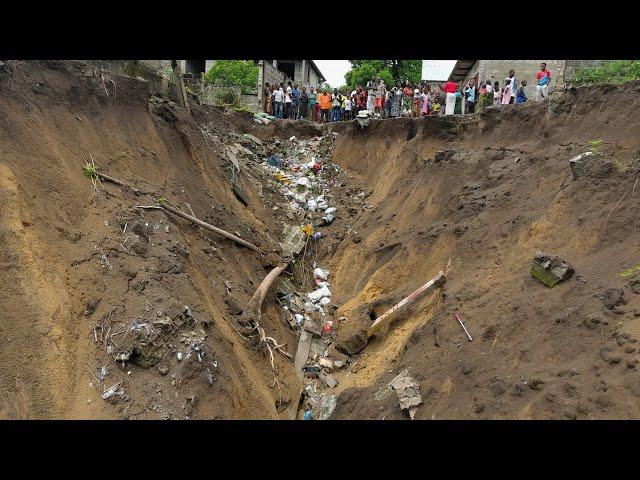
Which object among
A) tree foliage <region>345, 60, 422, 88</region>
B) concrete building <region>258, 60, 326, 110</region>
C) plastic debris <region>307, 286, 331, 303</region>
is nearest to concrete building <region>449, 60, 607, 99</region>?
concrete building <region>258, 60, 326, 110</region>

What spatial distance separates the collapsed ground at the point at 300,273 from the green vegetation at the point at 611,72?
2705 millimetres

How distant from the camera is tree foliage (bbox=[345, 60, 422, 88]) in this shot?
36.2 m

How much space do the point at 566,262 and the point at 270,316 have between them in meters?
5.17

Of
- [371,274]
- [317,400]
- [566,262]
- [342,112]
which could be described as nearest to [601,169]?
[566,262]

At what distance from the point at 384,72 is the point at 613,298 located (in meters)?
34.1

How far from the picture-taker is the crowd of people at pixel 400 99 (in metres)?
13.5

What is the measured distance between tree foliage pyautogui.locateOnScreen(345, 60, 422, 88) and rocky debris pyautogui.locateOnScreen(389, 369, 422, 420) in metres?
32.1

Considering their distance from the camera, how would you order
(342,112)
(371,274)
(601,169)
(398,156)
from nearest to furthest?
1. (601,169)
2. (371,274)
3. (398,156)
4. (342,112)

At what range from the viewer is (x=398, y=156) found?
46.0ft

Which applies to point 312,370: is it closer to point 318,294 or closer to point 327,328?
point 327,328

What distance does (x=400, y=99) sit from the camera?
17.2m

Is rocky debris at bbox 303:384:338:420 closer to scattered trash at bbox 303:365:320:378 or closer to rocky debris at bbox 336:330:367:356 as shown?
scattered trash at bbox 303:365:320:378

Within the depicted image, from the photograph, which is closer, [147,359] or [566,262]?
[147,359]

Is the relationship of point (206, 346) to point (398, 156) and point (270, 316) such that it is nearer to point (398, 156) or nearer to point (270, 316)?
point (270, 316)
